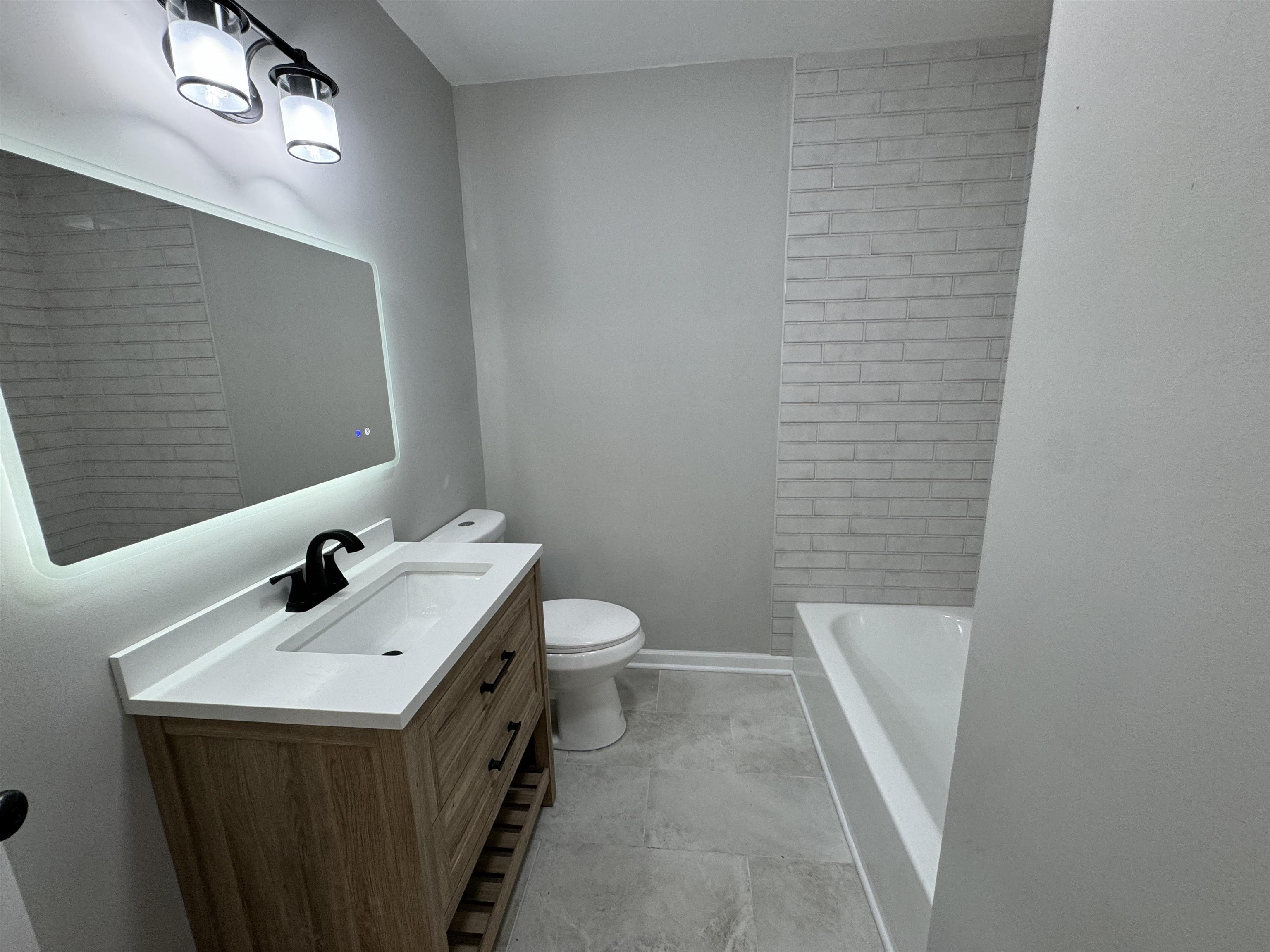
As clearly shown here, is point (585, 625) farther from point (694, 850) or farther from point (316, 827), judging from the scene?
point (316, 827)

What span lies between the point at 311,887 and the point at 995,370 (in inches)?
104

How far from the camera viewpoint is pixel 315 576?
125 cm

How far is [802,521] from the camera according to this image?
2.38 m

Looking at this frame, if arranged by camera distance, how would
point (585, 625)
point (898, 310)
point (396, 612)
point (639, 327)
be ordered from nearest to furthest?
point (396, 612) < point (585, 625) < point (898, 310) < point (639, 327)

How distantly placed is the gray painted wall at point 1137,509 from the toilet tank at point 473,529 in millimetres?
1665

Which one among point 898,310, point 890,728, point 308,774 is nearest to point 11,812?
point 308,774

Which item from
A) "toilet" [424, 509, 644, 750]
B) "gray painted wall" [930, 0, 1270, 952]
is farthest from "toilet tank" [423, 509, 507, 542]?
"gray painted wall" [930, 0, 1270, 952]

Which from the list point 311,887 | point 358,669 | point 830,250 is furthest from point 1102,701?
point 830,250

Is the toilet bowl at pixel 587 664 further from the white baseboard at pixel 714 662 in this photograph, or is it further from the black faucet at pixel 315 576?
the black faucet at pixel 315 576

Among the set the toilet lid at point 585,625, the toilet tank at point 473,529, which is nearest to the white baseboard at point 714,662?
the toilet lid at point 585,625

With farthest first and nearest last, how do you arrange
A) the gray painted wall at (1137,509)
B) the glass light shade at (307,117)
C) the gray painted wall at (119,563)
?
the glass light shade at (307,117) < the gray painted wall at (119,563) < the gray painted wall at (1137,509)

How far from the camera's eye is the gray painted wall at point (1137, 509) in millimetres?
437

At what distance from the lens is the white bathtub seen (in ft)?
4.25

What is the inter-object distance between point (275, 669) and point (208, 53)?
1.10 m
